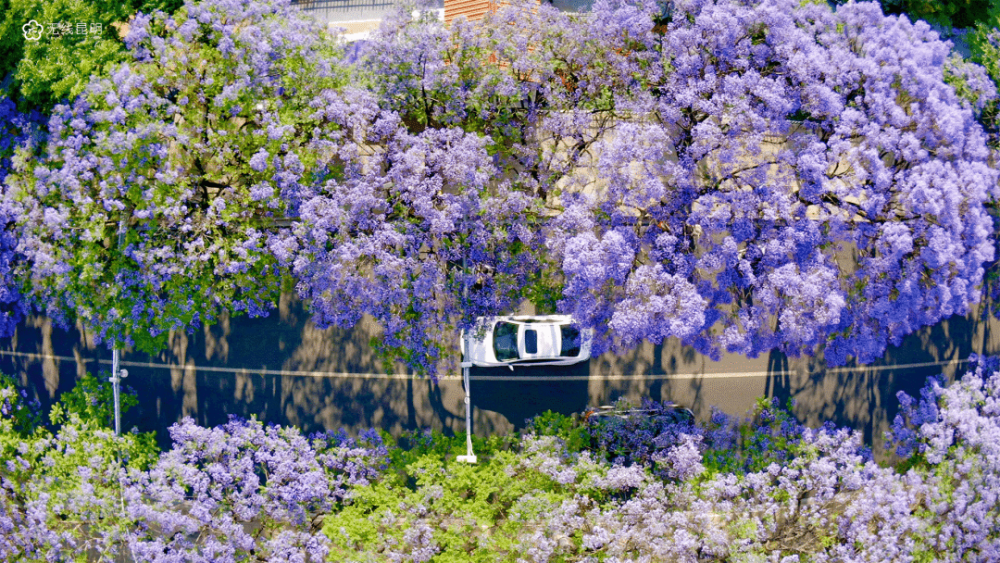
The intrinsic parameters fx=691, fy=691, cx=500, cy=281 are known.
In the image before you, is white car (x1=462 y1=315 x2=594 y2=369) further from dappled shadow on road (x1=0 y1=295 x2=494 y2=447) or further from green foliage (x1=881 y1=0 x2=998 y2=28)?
green foliage (x1=881 y1=0 x2=998 y2=28)

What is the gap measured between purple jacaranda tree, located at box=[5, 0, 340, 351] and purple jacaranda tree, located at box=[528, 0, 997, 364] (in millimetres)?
9144

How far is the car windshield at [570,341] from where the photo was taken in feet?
86.7

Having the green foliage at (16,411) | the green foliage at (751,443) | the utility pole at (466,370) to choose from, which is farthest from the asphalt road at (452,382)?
the green foliage at (16,411)

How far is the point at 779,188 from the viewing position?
20.4m

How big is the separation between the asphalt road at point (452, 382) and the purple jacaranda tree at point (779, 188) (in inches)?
237

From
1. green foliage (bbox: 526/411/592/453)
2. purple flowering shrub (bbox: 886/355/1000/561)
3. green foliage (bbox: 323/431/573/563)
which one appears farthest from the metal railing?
purple flowering shrub (bbox: 886/355/1000/561)

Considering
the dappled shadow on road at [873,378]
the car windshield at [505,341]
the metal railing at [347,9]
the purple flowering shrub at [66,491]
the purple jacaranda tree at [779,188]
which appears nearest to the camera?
the purple jacaranda tree at [779,188]

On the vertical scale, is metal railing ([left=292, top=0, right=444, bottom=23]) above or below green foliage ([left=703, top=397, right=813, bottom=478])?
above

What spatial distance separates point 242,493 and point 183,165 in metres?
10.6

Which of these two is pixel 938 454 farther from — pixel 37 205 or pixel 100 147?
pixel 37 205

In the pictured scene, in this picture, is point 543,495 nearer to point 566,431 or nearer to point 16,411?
point 566,431

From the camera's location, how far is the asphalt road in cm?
2714

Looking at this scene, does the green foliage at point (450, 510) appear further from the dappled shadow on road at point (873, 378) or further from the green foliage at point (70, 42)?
the green foliage at point (70, 42)

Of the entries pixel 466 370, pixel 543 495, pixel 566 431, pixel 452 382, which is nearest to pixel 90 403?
pixel 452 382
